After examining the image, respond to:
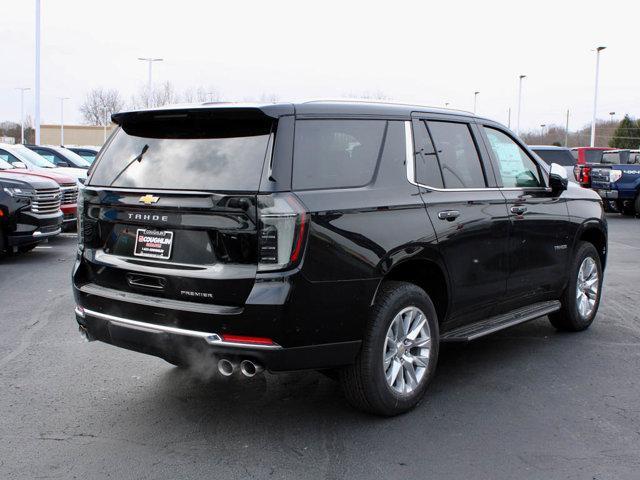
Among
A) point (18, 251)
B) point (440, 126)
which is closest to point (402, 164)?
point (440, 126)

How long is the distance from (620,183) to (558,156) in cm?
280

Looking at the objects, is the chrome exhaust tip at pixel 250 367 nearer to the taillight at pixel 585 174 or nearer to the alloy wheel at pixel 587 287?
the alloy wheel at pixel 587 287

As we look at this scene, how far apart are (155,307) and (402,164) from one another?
1755 mm

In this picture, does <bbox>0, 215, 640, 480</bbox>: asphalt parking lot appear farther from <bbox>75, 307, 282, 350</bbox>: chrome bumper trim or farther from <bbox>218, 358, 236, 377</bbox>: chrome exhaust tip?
<bbox>75, 307, 282, 350</bbox>: chrome bumper trim

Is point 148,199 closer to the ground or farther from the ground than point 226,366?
farther from the ground

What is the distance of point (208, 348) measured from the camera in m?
3.81

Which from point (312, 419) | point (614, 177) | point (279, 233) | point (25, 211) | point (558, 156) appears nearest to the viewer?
point (279, 233)

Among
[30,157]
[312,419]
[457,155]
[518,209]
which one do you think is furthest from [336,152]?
[30,157]

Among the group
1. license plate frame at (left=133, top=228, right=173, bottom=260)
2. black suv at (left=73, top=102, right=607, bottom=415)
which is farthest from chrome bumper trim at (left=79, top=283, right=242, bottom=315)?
license plate frame at (left=133, top=228, right=173, bottom=260)

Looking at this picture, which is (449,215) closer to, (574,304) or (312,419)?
(312,419)

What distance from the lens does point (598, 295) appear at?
6.78 m

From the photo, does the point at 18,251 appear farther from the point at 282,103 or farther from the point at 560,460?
the point at 560,460

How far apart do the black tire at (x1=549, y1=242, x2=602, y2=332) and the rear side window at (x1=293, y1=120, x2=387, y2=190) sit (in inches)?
110

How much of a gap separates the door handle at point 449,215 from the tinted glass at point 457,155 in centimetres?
20
